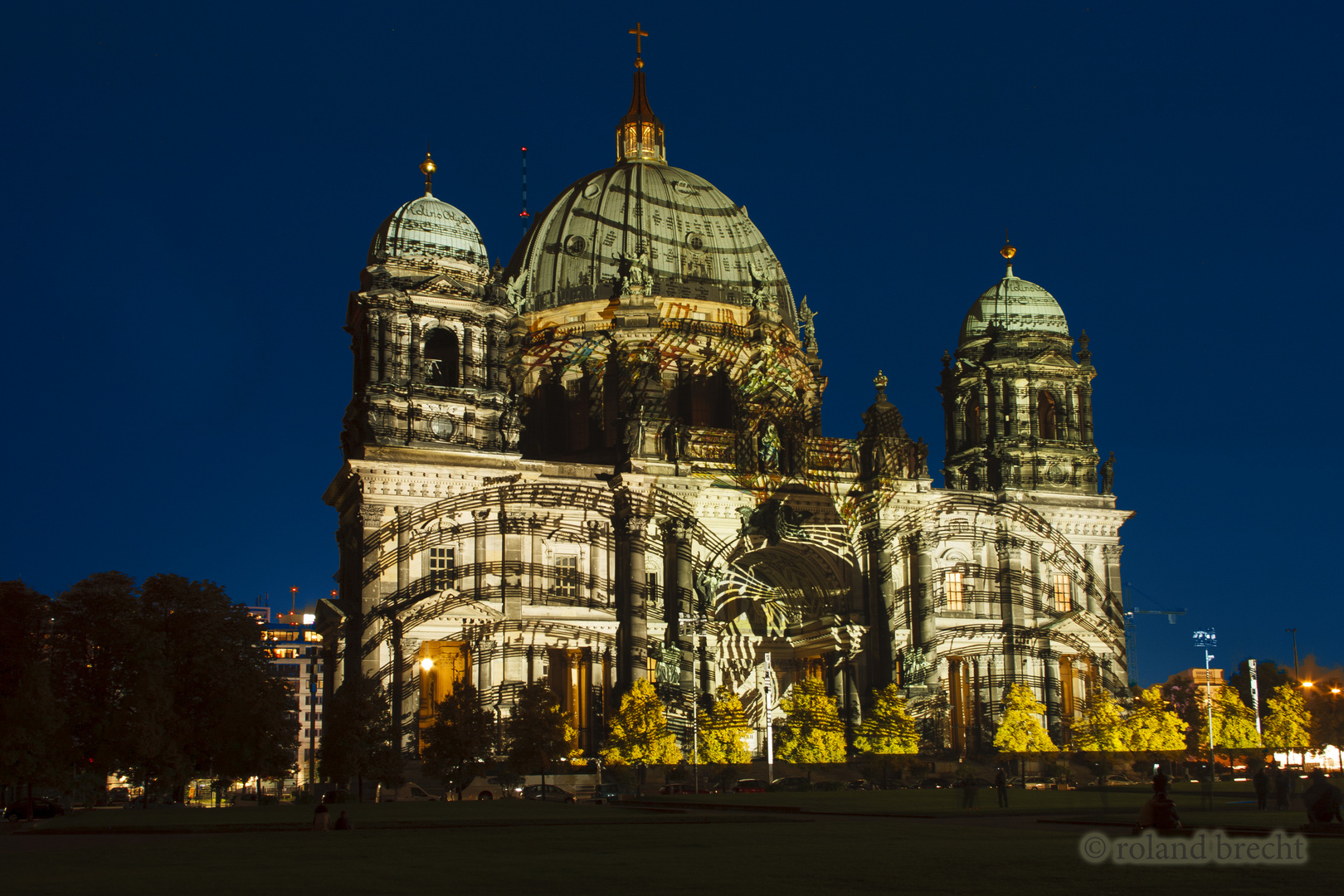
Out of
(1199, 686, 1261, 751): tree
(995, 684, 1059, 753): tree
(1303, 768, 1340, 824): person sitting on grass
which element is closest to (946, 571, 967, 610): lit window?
(995, 684, 1059, 753): tree

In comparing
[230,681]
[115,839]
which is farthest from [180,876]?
[230,681]

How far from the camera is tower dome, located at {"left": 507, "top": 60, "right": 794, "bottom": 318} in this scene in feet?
345

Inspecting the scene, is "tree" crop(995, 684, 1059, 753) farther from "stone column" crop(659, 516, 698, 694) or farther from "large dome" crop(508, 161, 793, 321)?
"large dome" crop(508, 161, 793, 321)

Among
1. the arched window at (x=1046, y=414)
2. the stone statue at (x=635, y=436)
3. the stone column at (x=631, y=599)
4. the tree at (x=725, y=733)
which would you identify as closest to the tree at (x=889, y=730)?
the tree at (x=725, y=733)

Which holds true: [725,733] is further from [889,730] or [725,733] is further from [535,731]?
[535,731]

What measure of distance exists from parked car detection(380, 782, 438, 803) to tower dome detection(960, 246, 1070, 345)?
50.9m

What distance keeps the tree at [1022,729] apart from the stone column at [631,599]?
69.8ft

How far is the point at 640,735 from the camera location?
78.2 metres

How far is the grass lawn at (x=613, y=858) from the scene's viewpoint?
23766 millimetres

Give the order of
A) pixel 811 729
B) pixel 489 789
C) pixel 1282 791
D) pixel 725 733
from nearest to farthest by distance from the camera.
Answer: pixel 1282 791, pixel 489 789, pixel 725 733, pixel 811 729

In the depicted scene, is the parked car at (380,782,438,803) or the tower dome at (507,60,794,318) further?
the tower dome at (507,60,794,318)

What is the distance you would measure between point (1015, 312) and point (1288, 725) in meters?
31.5

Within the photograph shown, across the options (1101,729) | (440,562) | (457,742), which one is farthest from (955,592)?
(457,742)

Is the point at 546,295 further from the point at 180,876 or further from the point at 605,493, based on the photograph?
the point at 180,876
